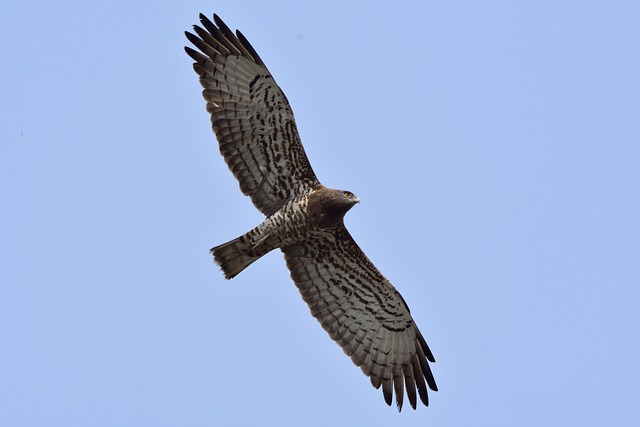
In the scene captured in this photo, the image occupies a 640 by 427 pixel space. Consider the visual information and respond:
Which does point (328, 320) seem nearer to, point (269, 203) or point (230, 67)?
point (269, 203)

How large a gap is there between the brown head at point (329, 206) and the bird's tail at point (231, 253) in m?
1.02

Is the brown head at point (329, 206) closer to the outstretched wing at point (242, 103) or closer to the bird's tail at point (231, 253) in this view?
the outstretched wing at point (242, 103)

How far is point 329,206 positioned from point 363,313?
194 centimetres

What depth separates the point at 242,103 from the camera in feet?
57.4

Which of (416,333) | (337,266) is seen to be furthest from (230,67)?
(416,333)

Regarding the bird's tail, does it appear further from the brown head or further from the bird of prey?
the brown head

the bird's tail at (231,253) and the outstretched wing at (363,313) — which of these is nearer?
the bird's tail at (231,253)

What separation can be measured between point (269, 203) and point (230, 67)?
6.44ft

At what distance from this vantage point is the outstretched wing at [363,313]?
59.3 ft

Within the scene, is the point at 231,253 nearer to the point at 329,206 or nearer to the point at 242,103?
the point at 329,206

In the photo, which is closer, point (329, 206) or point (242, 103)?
point (329, 206)

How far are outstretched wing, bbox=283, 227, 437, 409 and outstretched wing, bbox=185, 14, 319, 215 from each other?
113cm

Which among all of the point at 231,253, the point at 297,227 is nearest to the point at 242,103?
the point at 297,227

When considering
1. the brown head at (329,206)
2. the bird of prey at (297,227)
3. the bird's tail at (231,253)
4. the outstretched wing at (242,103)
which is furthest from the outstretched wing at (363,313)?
the outstretched wing at (242,103)
